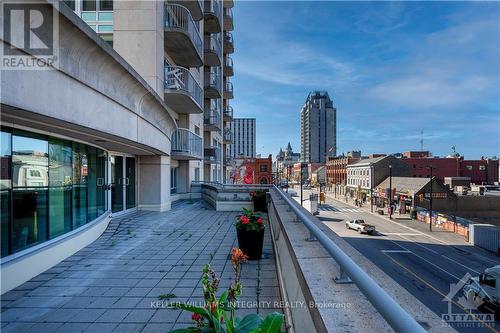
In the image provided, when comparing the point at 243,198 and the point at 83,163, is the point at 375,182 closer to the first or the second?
the point at 243,198

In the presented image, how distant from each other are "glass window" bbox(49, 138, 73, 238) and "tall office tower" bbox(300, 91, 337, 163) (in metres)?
172

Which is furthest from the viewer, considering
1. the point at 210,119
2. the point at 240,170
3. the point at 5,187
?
the point at 240,170

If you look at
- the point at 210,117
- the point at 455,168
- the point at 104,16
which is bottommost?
the point at 455,168

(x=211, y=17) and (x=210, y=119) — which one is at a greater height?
(x=211, y=17)

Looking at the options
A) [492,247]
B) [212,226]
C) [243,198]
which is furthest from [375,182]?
[212,226]

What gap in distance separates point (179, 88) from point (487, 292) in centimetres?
1794

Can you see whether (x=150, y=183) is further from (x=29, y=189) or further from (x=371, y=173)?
(x=371, y=173)

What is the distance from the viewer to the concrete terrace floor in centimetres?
401

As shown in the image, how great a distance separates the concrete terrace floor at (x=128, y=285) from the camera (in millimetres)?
4008

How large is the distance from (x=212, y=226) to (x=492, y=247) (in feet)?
97.2

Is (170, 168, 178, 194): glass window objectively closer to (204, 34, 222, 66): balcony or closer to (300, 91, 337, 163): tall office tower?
(204, 34, 222, 66): balcony

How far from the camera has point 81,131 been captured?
6.45 m

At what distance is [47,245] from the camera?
621 centimetres

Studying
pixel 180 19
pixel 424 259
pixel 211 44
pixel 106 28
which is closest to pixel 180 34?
pixel 180 19
